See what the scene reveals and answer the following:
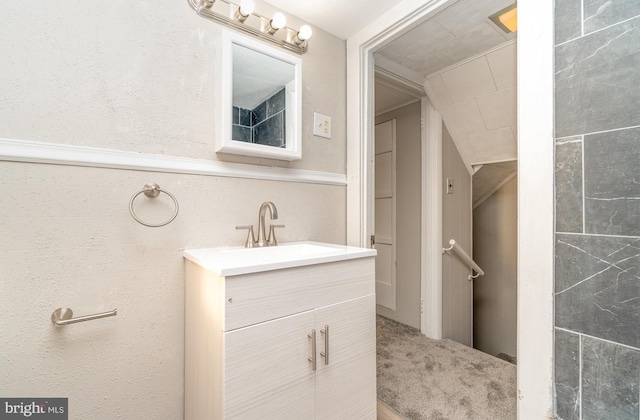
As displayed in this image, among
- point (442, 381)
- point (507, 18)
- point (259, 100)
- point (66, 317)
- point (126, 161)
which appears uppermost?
point (507, 18)

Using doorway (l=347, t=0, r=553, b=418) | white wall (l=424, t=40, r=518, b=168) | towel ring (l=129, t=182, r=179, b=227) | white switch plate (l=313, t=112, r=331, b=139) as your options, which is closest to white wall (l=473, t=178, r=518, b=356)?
white wall (l=424, t=40, r=518, b=168)

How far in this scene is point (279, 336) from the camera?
3.04ft

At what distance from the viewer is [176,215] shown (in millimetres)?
1150

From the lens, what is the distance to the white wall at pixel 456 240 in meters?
2.30

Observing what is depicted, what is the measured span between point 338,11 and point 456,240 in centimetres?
190

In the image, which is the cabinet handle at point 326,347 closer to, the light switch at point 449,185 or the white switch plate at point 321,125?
the white switch plate at point 321,125

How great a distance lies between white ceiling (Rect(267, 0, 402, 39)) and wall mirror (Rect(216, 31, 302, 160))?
297 mm

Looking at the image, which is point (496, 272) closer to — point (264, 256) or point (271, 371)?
point (264, 256)

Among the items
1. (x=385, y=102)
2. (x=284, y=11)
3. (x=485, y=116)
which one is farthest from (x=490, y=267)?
(x=284, y=11)

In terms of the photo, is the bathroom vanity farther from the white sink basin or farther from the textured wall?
the textured wall

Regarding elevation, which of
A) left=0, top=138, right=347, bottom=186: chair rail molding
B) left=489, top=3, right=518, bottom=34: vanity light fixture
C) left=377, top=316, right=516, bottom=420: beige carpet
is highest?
left=489, top=3, right=518, bottom=34: vanity light fixture

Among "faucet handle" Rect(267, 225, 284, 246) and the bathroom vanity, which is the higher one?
"faucet handle" Rect(267, 225, 284, 246)

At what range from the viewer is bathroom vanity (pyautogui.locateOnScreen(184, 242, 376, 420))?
2.77 ft

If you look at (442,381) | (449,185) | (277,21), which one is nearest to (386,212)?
(449,185)
